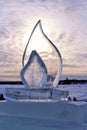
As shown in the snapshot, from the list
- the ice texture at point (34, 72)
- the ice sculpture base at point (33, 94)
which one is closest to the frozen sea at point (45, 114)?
the ice sculpture base at point (33, 94)

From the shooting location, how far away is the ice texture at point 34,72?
17781 mm

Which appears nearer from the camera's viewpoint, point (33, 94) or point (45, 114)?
point (45, 114)

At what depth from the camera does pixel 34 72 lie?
18.1 metres

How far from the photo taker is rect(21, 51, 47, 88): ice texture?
17781 millimetres

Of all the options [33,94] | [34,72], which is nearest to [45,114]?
[33,94]

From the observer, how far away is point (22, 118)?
14.7 meters

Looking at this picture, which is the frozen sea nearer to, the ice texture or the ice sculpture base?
the ice sculpture base

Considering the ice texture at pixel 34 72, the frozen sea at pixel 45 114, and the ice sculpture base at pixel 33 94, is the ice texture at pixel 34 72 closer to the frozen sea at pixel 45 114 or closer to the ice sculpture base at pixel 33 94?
the ice sculpture base at pixel 33 94

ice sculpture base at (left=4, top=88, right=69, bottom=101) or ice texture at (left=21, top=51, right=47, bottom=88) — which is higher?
ice texture at (left=21, top=51, right=47, bottom=88)

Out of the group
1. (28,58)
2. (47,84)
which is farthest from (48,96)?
(28,58)

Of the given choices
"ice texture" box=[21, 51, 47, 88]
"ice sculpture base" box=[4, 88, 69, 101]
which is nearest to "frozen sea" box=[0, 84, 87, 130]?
"ice sculpture base" box=[4, 88, 69, 101]

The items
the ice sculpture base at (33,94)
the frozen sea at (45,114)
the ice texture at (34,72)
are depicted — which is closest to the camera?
the frozen sea at (45,114)

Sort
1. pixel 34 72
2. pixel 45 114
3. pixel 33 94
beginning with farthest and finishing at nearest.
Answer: pixel 34 72 → pixel 33 94 → pixel 45 114

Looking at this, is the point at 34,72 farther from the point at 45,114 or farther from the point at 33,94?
the point at 45,114
